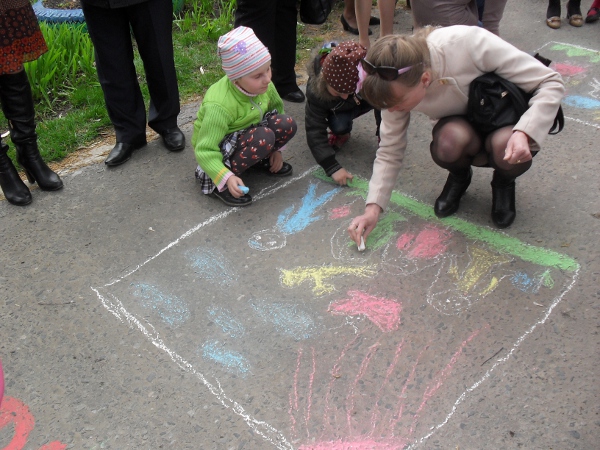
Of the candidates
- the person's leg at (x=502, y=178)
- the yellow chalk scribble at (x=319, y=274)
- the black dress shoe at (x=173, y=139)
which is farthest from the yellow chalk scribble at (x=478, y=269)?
the black dress shoe at (x=173, y=139)

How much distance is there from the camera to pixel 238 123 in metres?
3.04

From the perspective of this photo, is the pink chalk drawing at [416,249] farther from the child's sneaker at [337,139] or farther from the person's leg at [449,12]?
the person's leg at [449,12]

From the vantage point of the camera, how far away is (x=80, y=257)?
2797mm

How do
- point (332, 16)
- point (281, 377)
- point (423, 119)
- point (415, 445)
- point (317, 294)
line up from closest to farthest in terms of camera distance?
point (415, 445)
point (281, 377)
point (317, 294)
point (423, 119)
point (332, 16)

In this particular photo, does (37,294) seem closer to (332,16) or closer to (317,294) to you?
(317,294)

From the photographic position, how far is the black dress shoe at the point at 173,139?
11.6 ft

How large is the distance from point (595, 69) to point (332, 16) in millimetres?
2327

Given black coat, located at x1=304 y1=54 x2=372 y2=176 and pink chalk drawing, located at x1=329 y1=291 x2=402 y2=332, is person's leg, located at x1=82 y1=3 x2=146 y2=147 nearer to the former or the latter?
black coat, located at x1=304 y1=54 x2=372 y2=176

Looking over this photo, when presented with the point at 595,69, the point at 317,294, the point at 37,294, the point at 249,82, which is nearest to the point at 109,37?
the point at 249,82

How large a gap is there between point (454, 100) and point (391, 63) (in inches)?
17.9

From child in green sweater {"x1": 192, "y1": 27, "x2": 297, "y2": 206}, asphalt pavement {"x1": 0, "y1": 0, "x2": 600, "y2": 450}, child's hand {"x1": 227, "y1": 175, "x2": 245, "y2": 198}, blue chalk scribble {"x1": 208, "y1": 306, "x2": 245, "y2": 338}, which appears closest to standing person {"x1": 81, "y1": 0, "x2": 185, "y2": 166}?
asphalt pavement {"x1": 0, "y1": 0, "x2": 600, "y2": 450}

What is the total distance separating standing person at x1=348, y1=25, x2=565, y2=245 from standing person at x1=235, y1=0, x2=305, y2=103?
51.2 inches

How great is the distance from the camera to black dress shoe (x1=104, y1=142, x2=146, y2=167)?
3.41m

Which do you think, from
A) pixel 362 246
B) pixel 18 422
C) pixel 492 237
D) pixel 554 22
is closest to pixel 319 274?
pixel 362 246
